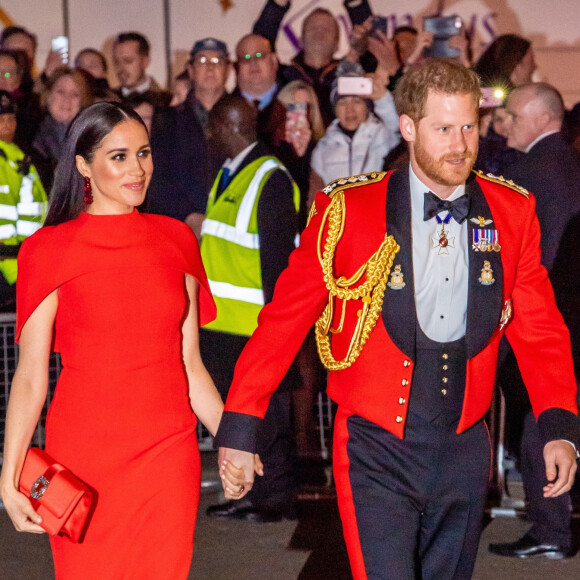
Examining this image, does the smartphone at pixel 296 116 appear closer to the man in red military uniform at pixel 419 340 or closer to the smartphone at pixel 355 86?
the smartphone at pixel 355 86

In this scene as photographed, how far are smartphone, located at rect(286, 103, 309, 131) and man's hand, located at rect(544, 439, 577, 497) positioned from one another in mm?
4159

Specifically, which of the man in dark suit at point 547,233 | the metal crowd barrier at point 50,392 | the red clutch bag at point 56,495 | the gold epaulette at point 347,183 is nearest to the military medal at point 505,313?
the gold epaulette at point 347,183

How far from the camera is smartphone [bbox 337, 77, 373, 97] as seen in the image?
6.36 meters

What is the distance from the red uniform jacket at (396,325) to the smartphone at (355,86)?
3860 millimetres

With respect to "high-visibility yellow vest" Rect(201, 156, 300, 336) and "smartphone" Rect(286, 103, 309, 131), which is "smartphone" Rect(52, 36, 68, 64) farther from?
"high-visibility yellow vest" Rect(201, 156, 300, 336)

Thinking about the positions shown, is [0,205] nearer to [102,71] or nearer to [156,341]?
[102,71]

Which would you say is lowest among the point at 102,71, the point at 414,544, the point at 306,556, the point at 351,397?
the point at 306,556

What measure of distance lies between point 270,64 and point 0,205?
1.95m

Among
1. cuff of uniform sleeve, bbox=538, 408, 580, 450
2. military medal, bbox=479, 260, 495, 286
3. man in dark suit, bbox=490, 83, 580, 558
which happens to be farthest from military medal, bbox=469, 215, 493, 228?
man in dark suit, bbox=490, 83, 580, 558

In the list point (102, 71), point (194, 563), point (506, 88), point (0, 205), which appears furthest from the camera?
point (102, 71)

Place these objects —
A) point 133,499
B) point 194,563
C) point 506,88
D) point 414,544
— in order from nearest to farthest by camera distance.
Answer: point 414,544
point 133,499
point 194,563
point 506,88

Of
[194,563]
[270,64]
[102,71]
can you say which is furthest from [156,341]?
[102,71]

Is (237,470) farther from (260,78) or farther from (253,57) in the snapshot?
(253,57)

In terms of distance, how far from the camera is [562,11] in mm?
7297
